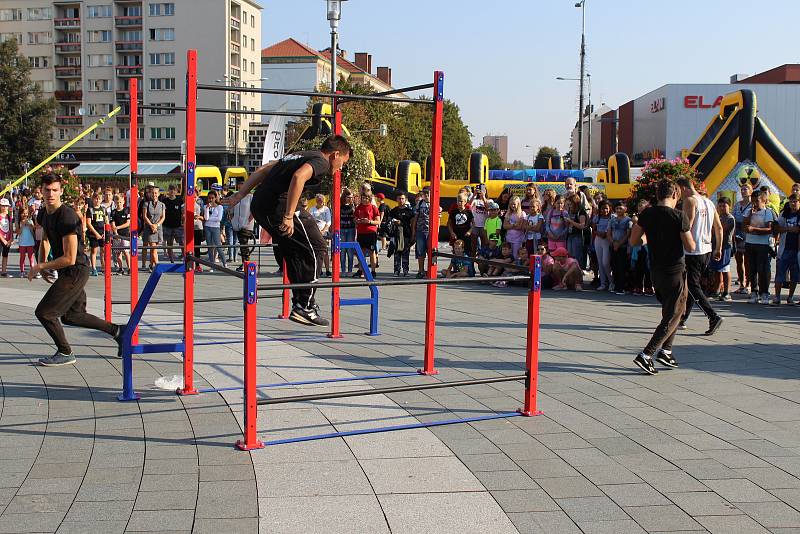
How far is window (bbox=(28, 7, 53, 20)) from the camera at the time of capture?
8694 centimetres

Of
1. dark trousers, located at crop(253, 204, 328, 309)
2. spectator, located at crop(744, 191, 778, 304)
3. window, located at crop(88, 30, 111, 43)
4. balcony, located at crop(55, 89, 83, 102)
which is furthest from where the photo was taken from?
balcony, located at crop(55, 89, 83, 102)

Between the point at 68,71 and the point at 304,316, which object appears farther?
the point at 68,71

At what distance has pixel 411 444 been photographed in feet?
18.4

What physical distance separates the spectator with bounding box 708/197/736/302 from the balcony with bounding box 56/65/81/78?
85691mm

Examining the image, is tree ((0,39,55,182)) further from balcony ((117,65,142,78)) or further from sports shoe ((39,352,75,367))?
sports shoe ((39,352,75,367))

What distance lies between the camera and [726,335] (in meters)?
10.1

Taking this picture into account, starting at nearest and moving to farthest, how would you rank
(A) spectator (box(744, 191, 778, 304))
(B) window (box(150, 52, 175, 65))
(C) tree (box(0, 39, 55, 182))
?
(A) spectator (box(744, 191, 778, 304)), (C) tree (box(0, 39, 55, 182)), (B) window (box(150, 52, 175, 65))

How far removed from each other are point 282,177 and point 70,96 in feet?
294

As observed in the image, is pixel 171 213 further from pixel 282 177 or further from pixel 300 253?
pixel 282 177

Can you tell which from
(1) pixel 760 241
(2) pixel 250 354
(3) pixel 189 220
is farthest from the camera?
(1) pixel 760 241

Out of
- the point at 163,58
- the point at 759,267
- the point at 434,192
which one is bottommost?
the point at 759,267

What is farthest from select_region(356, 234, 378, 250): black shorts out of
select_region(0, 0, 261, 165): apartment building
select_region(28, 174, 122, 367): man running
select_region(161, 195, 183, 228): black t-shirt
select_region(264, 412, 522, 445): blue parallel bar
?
select_region(0, 0, 261, 165): apartment building

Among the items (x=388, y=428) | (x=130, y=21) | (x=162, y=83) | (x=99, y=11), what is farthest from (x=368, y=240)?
(x=99, y=11)

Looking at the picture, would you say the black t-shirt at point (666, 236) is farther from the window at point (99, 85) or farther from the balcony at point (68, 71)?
the balcony at point (68, 71)
